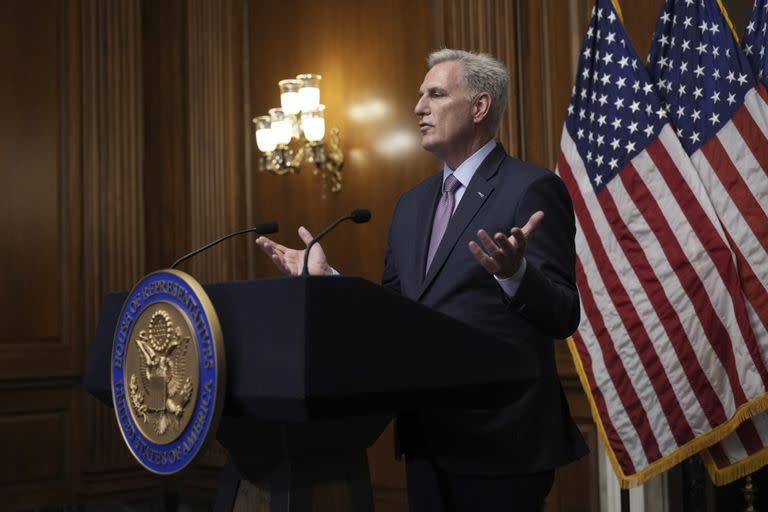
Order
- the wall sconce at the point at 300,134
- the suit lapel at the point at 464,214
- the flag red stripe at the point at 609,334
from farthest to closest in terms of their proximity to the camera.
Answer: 1. the wall sconce at the point at 300,134
2. the flag red stripe at the point at 609,334
3. the suit lapel at the point at 464,214

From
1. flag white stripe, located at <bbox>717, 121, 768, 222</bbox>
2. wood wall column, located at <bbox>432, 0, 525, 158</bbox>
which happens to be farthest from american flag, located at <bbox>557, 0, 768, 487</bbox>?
wood wall column, located at <bbox>432, 0, 525, 158</bbox>

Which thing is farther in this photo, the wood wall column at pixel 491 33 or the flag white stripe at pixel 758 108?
the wood wall column at pixel 491 33

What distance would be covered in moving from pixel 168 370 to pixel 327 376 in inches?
13.7

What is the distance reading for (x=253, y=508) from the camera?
1.72 metres

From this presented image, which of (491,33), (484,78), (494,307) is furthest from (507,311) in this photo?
(491,33)

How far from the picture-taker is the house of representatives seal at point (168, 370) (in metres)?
1.51

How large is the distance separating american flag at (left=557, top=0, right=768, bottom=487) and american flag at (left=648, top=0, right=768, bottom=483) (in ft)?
0.19

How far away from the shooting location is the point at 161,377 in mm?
1623

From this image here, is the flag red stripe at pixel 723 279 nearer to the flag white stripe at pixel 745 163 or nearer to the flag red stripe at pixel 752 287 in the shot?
the flag red stripe at pixel 752 287

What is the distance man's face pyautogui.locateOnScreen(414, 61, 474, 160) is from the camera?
219 cm

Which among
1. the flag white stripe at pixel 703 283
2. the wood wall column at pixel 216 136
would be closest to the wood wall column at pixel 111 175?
the wood wall column at pixel 216 136

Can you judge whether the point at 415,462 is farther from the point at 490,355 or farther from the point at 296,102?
the point at 296,102

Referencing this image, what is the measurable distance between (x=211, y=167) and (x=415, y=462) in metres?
4.57

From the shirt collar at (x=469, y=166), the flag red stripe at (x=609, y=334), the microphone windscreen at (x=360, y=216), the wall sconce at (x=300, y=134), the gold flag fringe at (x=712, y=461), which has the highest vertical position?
the wall sconce at (x=300, y=134)
